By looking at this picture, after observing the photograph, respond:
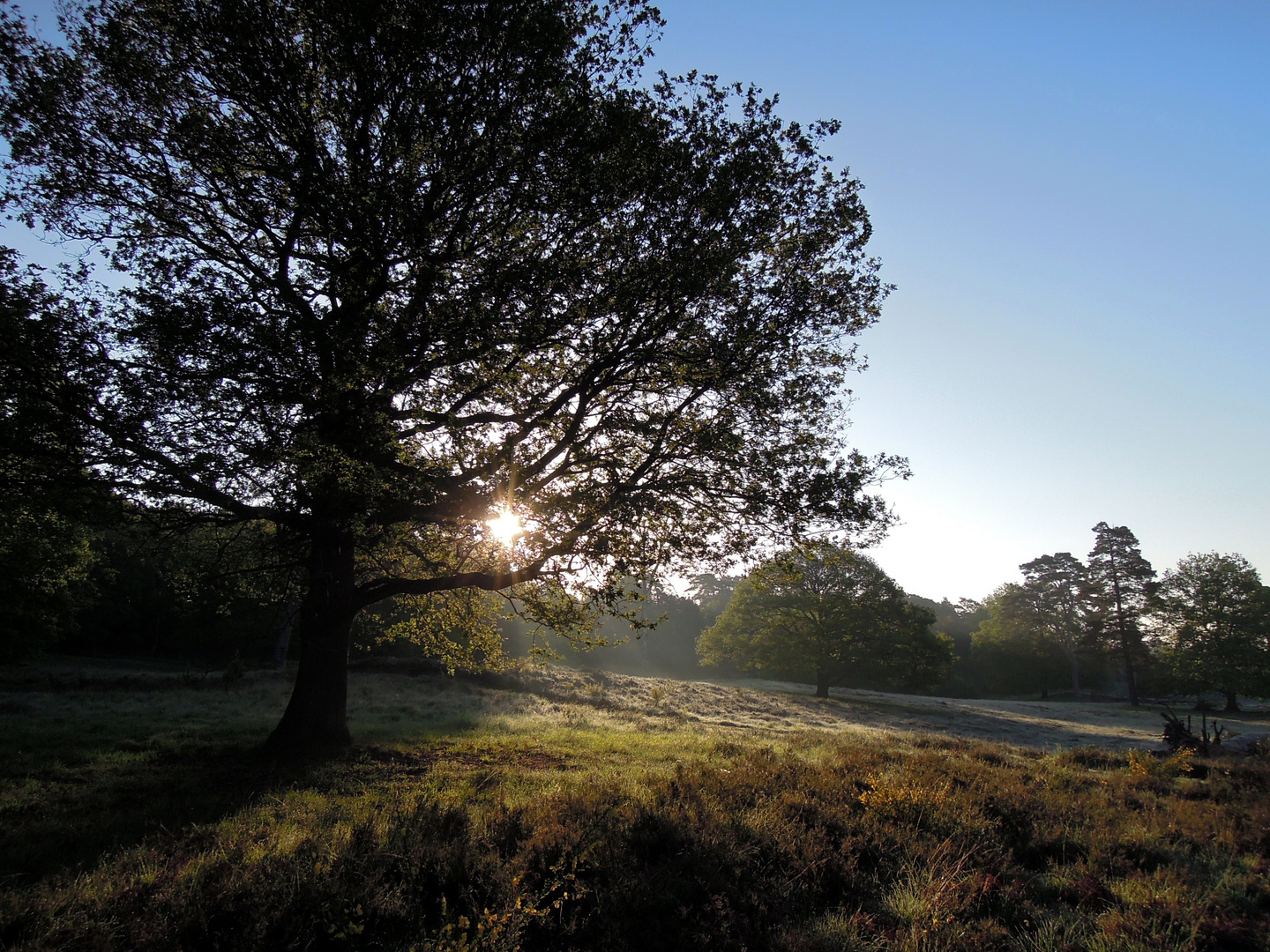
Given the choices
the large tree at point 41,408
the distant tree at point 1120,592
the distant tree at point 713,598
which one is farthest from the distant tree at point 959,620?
the large tree at point 41,408

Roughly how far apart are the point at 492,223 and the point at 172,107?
19.9 ft

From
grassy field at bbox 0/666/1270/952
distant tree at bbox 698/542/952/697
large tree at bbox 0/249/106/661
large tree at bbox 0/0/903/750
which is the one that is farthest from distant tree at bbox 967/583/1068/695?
large tree at bbox 0/249/106/661

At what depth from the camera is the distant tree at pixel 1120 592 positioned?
58531 millimetres

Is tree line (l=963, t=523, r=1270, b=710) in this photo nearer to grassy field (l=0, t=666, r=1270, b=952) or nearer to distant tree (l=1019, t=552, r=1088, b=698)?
distant tree (l=1019, t=552, r=1088, b=698)

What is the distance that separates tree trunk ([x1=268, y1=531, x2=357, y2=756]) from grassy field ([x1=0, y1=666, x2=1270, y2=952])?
0.89 meters

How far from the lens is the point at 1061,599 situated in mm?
72375

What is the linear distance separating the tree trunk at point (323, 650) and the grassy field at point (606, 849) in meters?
0.89

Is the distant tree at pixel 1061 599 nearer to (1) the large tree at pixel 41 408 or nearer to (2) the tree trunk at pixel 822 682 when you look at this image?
(2) the tree trunk at pixel 822 682

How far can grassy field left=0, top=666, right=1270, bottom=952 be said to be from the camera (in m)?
4.60

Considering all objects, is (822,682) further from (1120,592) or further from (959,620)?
(959,620)

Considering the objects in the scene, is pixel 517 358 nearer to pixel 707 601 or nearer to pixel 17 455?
pixel 17 455

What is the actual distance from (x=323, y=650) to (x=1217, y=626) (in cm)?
6836

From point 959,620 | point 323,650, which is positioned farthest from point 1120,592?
point 323,650

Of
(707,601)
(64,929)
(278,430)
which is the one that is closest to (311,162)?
(278,430)
